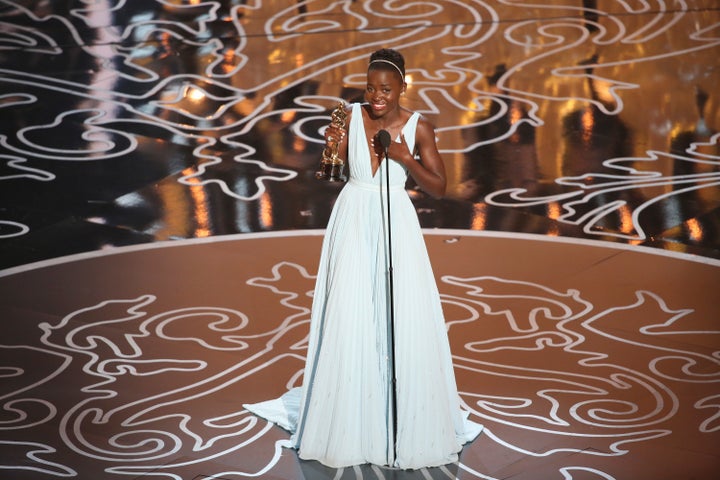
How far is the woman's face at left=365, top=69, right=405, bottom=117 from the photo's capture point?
188 inches

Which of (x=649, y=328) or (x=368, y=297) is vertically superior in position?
(x=368, y=297)

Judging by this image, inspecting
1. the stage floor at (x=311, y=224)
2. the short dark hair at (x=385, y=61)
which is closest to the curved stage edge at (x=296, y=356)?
the stage floor at (x=311, y=224)

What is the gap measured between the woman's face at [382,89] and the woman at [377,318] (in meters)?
0.08

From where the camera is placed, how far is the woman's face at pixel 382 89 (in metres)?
4.77

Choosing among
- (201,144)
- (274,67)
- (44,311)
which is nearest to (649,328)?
(44,311)

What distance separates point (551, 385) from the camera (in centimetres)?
603

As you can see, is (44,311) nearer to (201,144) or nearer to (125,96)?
(201,144)

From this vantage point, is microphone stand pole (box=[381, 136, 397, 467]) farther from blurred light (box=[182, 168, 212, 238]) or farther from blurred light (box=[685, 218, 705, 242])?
blurred light (box=[685, 218, 705, 242])

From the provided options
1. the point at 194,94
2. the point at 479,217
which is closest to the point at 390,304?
the point at 479,217

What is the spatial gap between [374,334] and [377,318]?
67mm

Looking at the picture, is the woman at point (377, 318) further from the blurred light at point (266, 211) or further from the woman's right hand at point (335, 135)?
the blurred light at point (266, 211)

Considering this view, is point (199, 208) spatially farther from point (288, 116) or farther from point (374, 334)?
point (374, 334)

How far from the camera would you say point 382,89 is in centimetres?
479

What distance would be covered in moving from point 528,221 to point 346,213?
3673 mm
